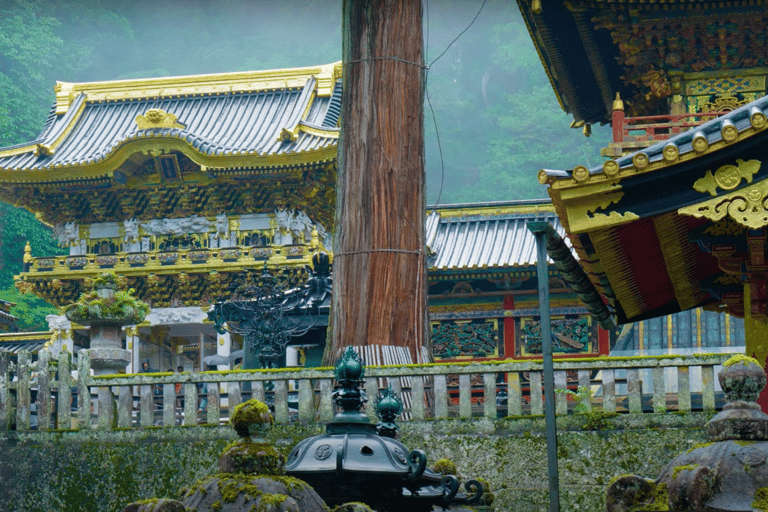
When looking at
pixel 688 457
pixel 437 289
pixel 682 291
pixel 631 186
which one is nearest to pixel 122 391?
pixel 682 291

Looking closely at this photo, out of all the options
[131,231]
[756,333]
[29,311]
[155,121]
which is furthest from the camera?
[29,311]

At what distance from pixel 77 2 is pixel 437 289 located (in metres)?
45.7

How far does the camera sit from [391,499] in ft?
20.5

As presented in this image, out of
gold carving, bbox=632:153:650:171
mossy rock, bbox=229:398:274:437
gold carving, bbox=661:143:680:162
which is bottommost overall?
mossy rock, bbox=229:398:274:437

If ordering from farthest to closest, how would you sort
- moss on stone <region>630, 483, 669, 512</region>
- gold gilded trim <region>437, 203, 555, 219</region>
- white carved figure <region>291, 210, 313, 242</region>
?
white carved figure <region>291, 210, 313, 242</region> → gold gilded trim <region>437, 203, 555, 219</region> → moss on stone <region>630, 483, 669, 512</region>

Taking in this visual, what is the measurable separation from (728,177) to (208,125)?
26.4 m

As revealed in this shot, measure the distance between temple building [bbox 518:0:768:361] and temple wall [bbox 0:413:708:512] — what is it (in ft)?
3.97

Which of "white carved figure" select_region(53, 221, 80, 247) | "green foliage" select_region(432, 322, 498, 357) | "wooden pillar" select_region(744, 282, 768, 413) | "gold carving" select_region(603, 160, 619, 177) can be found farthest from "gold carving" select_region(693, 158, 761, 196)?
"white carved figure" select_region(53, 221, 80, 247)

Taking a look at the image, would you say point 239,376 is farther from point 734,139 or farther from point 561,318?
point 561,318

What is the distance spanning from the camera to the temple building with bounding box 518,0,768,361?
7699 millimetres

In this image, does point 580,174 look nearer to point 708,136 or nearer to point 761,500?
point 708,136

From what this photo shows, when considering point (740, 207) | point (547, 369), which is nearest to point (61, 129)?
point (547, 369)

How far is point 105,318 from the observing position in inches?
617

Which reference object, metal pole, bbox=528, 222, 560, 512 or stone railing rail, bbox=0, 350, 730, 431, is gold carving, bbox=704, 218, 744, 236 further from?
stone railing rail, bbox=0, 350, 730, 431
